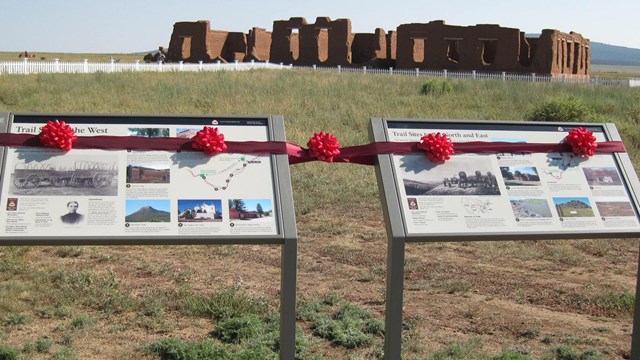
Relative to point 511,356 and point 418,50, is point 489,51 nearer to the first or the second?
point 418,50

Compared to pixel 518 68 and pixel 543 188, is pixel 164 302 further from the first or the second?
pixel 518 68

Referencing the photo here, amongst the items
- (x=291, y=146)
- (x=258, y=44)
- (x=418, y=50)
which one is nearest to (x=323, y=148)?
(x=291, y=146)

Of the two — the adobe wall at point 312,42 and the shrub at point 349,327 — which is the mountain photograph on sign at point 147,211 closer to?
the shrub at point 349,327

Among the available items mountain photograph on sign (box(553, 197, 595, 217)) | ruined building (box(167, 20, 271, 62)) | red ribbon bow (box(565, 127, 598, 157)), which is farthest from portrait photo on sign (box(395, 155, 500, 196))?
ruined building (box(167, 20, 271, 62))

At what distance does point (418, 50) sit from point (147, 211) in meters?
32.8

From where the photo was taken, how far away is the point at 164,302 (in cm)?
554

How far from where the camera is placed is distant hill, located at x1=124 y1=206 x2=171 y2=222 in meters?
3.60

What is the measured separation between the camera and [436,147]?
4004mm

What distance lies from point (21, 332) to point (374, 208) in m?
4.77

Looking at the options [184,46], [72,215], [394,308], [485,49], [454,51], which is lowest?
[394,308]

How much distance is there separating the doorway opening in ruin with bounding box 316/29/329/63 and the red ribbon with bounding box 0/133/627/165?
116ft

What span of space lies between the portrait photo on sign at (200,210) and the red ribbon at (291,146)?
1.08 ft

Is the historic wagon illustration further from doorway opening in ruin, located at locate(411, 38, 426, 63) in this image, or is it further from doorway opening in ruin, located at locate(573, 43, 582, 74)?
doorway opening in ruin, located at locate(573, 43, 582, 74)

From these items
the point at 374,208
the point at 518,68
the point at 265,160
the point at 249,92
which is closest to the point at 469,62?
the point at 518,68
